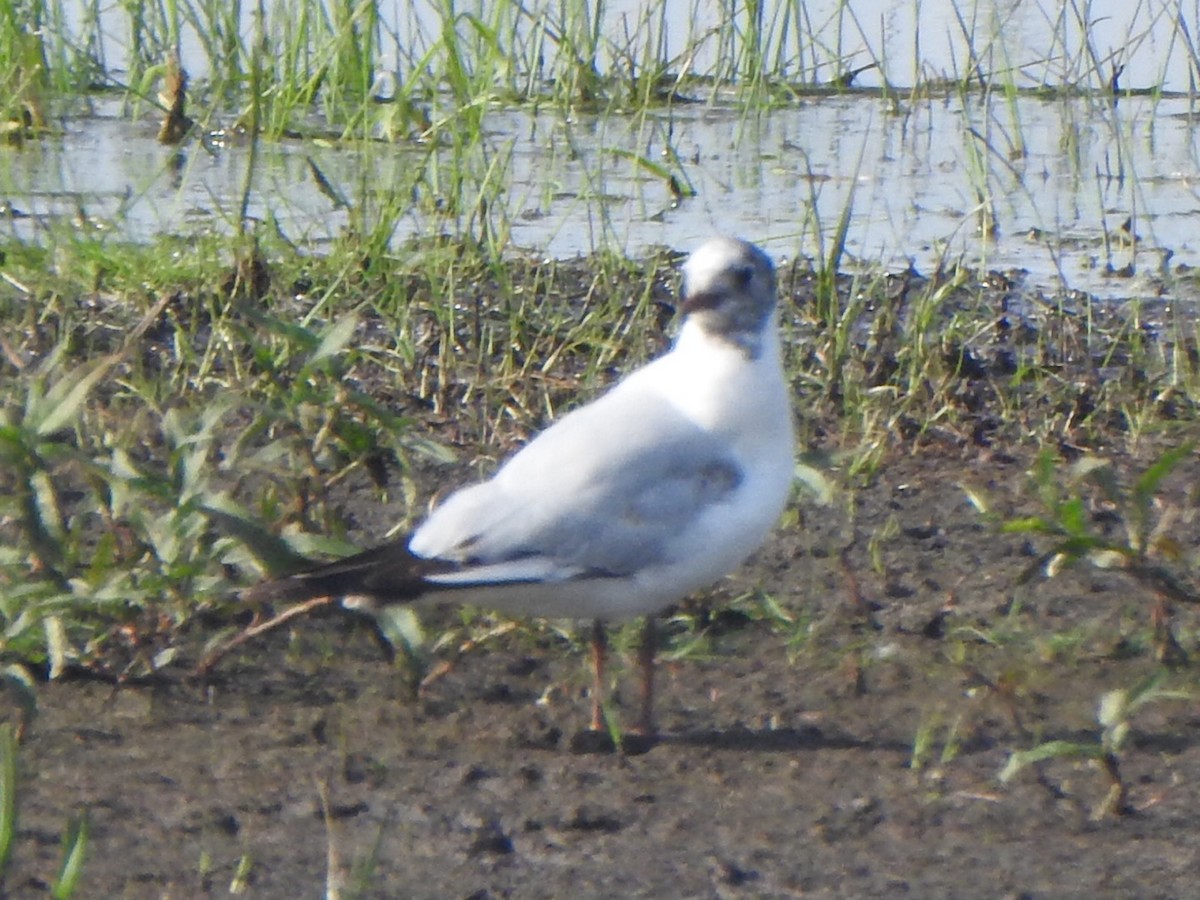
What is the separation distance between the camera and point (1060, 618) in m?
4.26

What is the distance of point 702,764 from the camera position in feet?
11.9

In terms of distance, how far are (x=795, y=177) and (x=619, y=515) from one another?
380 centimetres

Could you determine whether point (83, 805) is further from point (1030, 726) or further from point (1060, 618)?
point (1060, 618)

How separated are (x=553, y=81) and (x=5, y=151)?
2053mm

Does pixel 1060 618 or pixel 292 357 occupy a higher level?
pixel 292 357

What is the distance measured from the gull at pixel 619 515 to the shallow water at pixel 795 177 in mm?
1965

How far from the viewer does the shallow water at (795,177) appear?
21.5ft

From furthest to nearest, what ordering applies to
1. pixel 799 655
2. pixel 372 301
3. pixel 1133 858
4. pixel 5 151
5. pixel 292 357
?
pixel 5 151, pixel 372 301, pixel 292 357, pixel 799 655, pixel 1133 858

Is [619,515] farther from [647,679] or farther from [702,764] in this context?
[702,764]

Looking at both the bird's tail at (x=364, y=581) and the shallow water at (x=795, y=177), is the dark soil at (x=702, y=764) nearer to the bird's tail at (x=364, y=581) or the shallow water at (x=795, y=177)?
the bird's tail at (x=364, y=581)

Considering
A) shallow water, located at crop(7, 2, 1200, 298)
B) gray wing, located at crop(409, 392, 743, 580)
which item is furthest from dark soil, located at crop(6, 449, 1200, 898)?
shallow water, located at crop(7, 2, 1200, 298)

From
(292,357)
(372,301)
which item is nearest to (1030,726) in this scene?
(292,357)

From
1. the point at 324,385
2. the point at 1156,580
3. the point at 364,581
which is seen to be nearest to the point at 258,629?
the point at 364,581

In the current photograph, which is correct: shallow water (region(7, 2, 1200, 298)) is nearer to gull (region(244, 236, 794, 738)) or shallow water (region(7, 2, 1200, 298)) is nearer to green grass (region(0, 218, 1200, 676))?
green grass (region(0, 218, 1200, 676))
